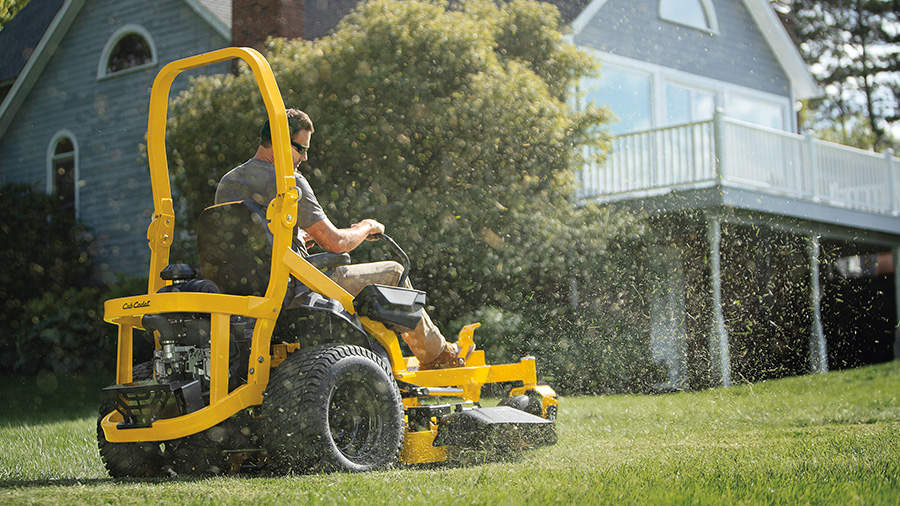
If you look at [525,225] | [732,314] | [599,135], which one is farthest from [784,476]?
[732,314]

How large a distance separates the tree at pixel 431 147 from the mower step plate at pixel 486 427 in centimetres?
528

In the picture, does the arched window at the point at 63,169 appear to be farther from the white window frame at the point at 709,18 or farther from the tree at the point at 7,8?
the white window frame at the point at 709,18

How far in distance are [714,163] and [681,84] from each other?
17.3ft

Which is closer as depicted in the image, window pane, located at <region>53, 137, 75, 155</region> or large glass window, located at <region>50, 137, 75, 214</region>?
large glass window, located at <region>50, 137, 75, 214</region>

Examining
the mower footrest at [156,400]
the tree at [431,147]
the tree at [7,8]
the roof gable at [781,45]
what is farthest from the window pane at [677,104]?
the mower footrest at [156,400]

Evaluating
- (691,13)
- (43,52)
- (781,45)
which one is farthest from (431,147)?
(781,45)

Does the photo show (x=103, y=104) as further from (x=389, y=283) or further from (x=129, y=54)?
(x=389, y=283)

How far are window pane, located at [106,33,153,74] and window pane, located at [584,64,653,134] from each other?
7.35m

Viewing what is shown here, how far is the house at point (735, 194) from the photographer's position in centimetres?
1409

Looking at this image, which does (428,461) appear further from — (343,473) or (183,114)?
(183,114)

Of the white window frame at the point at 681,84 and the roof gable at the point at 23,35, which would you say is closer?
the white window frame at the point at 681,84

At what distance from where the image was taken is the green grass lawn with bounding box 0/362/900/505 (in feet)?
13.9

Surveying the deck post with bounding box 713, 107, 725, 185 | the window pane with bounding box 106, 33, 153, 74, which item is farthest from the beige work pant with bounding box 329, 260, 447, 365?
the window pane with bounding box 106, 33, 153, 74

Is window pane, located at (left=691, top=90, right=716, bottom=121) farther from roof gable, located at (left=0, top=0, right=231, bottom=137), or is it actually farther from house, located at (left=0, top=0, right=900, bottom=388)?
roof gable, located at (left=0, top=0, right=231, bottom=137)
